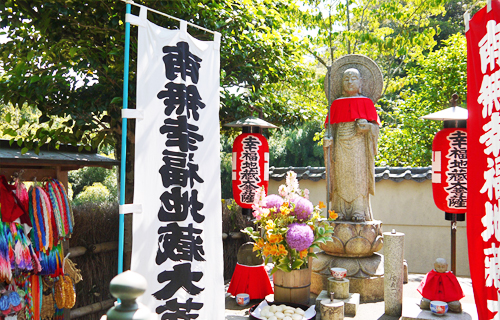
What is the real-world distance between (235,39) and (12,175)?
11.8ft

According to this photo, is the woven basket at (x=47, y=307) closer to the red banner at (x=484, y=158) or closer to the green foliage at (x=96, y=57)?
the green foliage at (x=96, y=57)

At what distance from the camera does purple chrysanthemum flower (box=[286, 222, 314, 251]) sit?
4613mm

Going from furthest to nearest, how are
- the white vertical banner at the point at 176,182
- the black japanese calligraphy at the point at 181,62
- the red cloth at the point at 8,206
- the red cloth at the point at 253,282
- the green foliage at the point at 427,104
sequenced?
the green foliage at the point at 427,104 → the red cloth at the point at 253,282 → the red cloth at the point at 8,206 → the black japanese calligraphy at the point at 181,62 → the white vertical banner at the point at 176,182

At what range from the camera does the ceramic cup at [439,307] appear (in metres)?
4.47

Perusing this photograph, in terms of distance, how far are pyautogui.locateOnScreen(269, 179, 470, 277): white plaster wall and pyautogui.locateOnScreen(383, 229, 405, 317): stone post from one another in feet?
14.6

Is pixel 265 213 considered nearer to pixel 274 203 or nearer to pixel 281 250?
pixel 274 203

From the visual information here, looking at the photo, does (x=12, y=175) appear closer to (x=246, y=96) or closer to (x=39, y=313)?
(x=39, y=313)

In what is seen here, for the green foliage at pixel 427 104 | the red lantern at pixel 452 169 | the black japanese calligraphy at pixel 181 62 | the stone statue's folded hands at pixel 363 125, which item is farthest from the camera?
the green foliage at pixel 427 104

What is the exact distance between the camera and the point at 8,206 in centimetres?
405

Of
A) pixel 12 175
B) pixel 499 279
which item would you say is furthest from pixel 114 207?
pixel 499 279

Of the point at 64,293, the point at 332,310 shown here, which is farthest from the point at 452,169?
the point at 64,293

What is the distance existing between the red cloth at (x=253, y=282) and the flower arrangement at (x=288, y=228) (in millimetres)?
847

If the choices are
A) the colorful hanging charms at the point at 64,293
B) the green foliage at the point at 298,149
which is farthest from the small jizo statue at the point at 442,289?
the green foliage at the point at 298,149

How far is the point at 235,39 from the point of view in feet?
20.2
